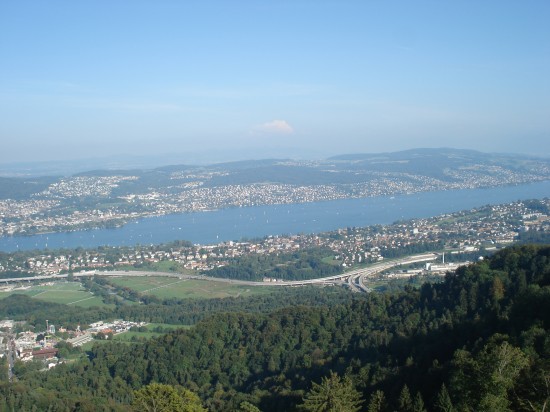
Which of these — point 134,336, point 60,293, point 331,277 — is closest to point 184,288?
point 60,293

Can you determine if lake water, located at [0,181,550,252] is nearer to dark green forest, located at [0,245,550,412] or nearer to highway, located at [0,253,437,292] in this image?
highway, located at [0,253,437,292]

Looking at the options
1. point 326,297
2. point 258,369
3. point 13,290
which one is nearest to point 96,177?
point 13,290

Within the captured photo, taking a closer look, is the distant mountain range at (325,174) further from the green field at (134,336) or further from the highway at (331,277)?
the green field at (134,336)

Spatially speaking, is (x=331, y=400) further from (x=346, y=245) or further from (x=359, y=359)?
(x=346, y=245)

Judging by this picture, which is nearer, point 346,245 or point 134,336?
point 134,336

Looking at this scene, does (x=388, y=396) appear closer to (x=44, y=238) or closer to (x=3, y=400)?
(x=3, y=400)

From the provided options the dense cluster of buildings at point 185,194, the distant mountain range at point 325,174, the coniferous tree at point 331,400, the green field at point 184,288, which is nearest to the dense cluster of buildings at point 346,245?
the green field at point 184,288
